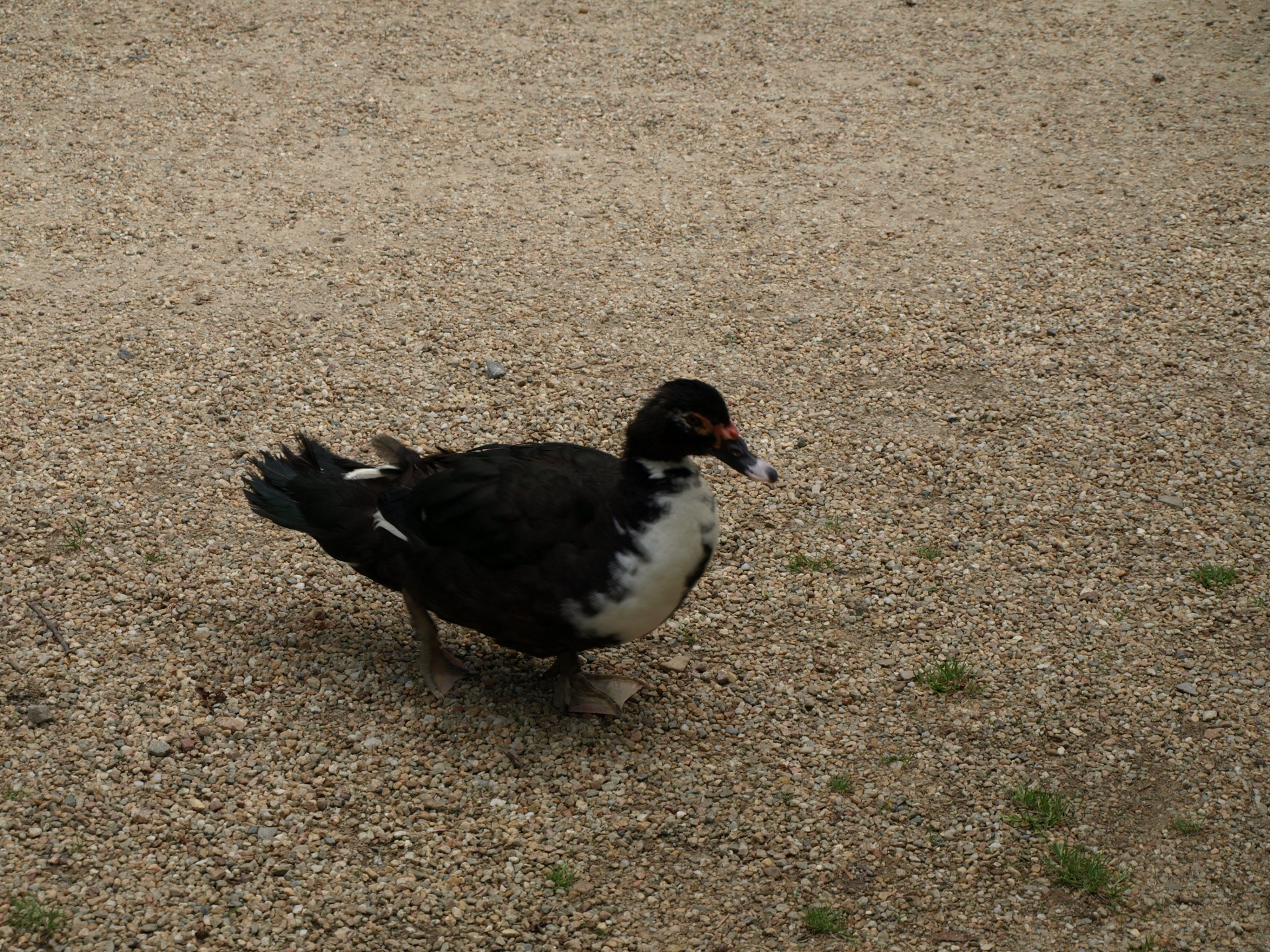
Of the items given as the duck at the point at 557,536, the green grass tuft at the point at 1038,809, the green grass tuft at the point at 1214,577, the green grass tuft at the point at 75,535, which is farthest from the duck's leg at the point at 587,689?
the green grass tuft at the point at 1214,577

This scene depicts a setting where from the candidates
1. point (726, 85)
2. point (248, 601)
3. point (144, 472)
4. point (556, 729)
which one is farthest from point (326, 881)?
point (726, 85)

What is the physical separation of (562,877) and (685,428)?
165 cm

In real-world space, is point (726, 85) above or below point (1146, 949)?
above

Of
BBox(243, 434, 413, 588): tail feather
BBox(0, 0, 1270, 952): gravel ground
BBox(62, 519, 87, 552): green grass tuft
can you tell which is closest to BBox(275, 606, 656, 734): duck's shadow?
BBox(0, 0, 1270, 952): gravel ground

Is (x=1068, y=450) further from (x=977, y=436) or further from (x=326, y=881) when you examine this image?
(x=326, y=881)

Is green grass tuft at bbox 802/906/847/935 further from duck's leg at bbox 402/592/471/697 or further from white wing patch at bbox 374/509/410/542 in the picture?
white wing patch at bbox 374/509/410/542

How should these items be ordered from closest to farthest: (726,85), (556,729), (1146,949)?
(1146,949), (556,729), (726,85)

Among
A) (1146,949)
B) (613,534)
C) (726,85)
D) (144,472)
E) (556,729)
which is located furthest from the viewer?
(726,85)

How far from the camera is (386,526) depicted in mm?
4727

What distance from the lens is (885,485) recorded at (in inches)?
236

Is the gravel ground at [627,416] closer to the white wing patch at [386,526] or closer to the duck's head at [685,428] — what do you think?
the white wing patch at [386,526]

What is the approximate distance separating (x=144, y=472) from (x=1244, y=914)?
202 inches

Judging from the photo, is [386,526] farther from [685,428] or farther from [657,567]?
[685,428]

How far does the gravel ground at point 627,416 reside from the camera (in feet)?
13.7
